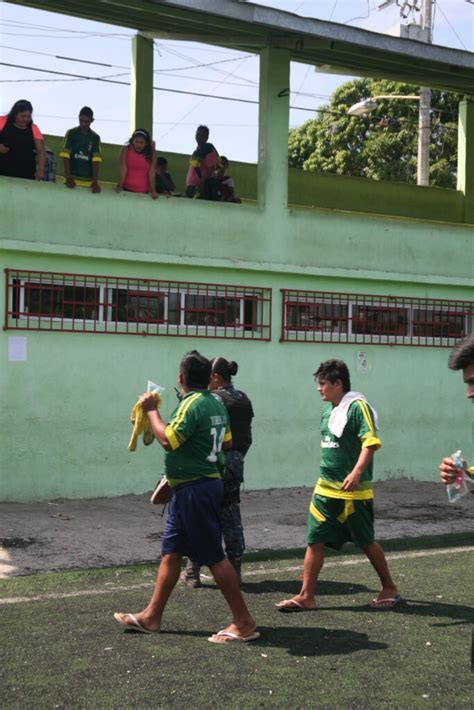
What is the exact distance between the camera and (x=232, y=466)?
7910 mm

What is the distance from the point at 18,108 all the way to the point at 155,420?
21.5 feet

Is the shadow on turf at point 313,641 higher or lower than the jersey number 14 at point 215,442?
lower

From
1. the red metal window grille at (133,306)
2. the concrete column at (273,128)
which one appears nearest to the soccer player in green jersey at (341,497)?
the red metal window grille at (133,306)

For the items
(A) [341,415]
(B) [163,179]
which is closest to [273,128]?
(B) [163,179]

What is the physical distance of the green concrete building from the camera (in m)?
11.6

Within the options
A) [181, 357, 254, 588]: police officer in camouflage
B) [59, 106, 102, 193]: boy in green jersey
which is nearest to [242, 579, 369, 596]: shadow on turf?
[181, 357, 254, 588]: police officer in camouflage

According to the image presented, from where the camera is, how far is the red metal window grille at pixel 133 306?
456 inches

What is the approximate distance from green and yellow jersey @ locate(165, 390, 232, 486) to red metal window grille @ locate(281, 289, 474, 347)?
22.7ft

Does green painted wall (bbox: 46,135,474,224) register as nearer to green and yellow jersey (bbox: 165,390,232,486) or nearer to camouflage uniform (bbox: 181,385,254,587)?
camouflage uniform (bbox: 181,385,254,587)

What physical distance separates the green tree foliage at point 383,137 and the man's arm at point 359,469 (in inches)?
1024

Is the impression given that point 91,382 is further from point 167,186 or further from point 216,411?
point 216,411

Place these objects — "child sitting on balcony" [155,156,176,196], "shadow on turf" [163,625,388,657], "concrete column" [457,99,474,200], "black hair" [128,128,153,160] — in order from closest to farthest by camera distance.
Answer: "shadow on turf" [163,625,388,657], "black hair" [128,128,153,160], "child sitting on balcony" [155,156,176,196], "concrete column" [457,99,474,200]

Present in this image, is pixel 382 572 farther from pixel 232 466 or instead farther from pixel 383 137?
pixel 383 137

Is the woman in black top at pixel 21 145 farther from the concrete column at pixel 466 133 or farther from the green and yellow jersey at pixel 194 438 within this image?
the concrete column at pixel 466 133
